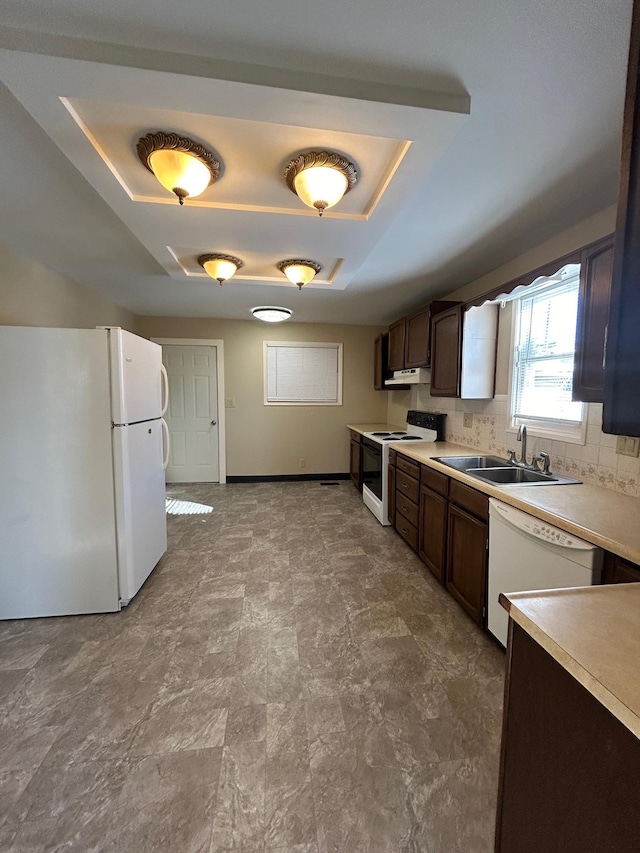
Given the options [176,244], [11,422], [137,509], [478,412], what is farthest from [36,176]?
[478,412]

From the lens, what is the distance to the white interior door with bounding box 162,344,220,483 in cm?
502

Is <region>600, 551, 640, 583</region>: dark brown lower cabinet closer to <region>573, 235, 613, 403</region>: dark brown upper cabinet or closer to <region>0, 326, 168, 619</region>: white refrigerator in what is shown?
<region>573, 235, 613, 403</region>: dark brown upper cabinet

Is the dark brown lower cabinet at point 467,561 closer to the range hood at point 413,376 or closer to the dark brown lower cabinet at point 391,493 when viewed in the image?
the dark brown lower cabinet at point 391,493

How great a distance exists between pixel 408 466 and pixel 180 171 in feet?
8.38

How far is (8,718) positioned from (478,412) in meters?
3.51

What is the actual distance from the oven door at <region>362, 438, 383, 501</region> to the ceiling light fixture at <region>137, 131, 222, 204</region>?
276 centimetres

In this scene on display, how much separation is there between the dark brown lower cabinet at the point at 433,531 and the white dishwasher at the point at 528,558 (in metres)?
0.53

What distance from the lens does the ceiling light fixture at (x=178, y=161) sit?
1.38 meters

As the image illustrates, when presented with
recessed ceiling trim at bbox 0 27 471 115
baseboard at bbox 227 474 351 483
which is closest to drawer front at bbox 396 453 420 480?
recessed ceiling trim at bbox 0 27 471 115

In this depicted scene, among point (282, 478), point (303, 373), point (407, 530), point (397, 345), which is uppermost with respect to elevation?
point (397, 345)

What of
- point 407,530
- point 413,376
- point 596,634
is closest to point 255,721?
point 596,634

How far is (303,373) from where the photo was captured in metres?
5.31

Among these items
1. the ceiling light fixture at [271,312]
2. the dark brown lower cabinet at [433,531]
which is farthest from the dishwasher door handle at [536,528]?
the ceiling light fixture at [271,312]

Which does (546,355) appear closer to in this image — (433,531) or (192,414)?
(433,531)
